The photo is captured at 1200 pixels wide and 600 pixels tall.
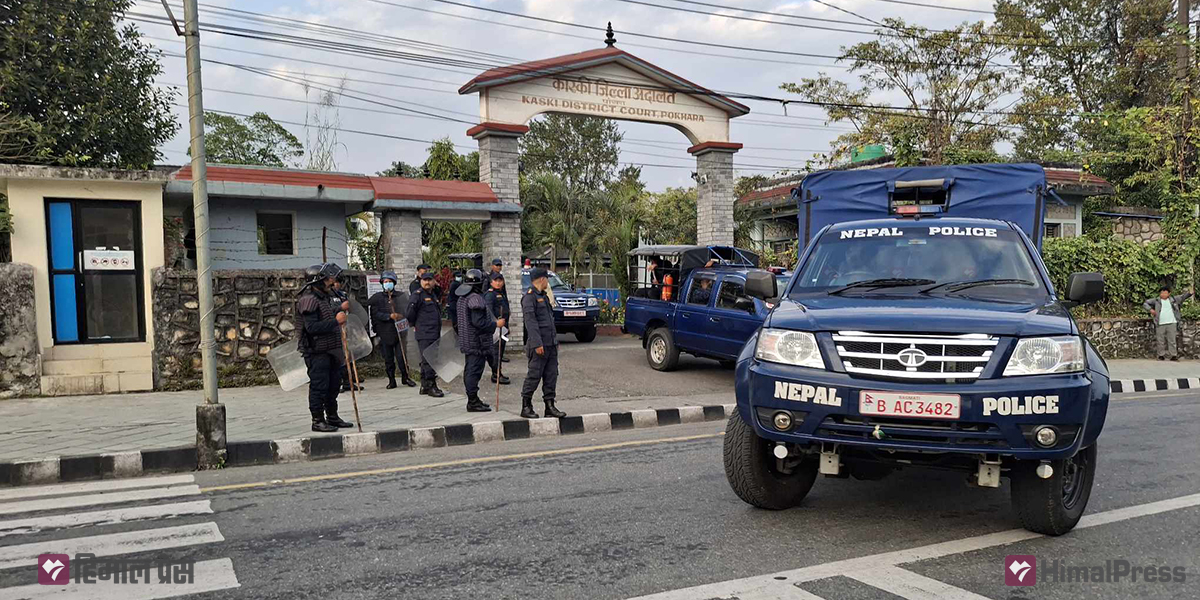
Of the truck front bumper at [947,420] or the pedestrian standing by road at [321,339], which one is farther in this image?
the pedestrian standing by road at [321,339]

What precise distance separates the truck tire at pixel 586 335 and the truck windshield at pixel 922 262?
1231cm

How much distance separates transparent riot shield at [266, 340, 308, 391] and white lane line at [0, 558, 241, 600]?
431 cm

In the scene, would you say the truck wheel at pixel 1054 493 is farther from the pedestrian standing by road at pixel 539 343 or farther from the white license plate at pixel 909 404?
the pedestrian standing by road at pixel 539 343

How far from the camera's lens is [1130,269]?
713 inches

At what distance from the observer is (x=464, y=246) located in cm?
2889

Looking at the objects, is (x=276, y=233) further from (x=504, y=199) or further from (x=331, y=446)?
(x=331, y=446)

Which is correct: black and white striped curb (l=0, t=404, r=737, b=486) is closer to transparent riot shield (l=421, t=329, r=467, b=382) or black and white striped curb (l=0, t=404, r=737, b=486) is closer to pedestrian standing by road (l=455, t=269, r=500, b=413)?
pedestrian standing by road (l=455, t=269, r=500, b=413)

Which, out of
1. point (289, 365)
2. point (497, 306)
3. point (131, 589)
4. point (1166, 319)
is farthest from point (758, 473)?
point (1166, 319)

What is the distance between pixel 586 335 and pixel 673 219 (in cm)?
2156

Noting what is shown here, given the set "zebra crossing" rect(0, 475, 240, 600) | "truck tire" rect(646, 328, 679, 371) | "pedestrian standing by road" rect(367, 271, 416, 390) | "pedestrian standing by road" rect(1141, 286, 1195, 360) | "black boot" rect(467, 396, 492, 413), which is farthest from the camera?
"pedestrian standing by road" rect(1141, 286, 1195, 360)

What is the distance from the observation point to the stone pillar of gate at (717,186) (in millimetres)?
18891

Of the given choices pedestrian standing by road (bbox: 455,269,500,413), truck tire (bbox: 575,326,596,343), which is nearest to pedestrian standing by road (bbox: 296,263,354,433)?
pedestrian standing by road (bbox: 455,269,500,413)

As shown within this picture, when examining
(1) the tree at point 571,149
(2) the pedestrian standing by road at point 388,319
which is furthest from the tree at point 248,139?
(2) the pedestrian standing by road at point 388,319

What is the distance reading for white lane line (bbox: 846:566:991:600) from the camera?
370 centimetres
